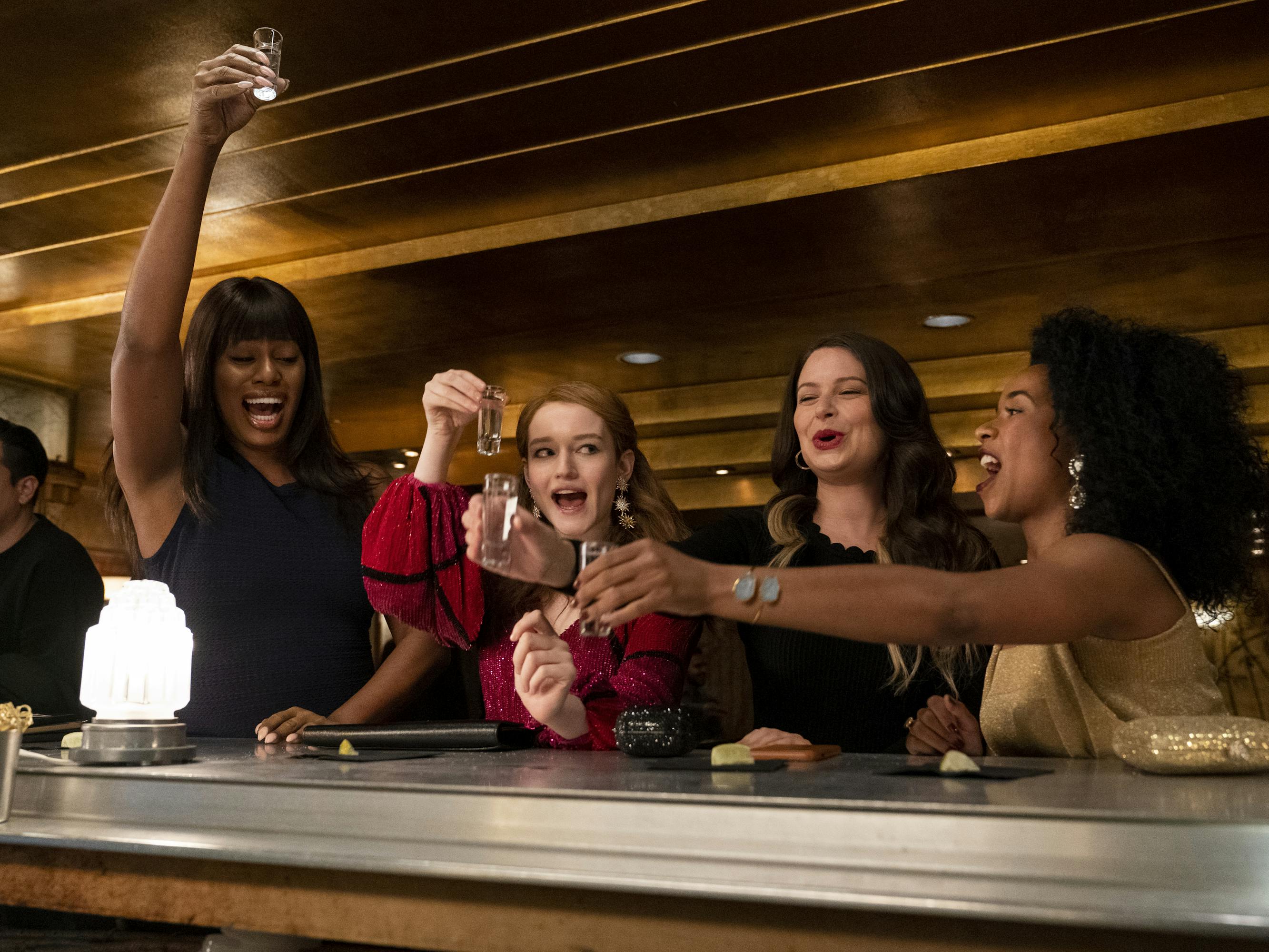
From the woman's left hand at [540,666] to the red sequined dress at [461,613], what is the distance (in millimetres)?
136

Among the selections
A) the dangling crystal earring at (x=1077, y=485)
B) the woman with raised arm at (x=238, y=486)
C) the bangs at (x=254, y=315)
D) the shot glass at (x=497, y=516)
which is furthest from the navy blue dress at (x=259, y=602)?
the dangling crystal earring at (x=1077, y=485)

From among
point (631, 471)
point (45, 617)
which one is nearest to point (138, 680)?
point (631, 471)

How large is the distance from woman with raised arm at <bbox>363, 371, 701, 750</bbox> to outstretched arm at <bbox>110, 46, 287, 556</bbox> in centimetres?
44

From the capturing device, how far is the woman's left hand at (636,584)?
4.01 feet

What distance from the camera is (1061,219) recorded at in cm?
476

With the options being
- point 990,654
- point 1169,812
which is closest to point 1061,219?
point 990,654

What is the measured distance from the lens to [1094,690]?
160 cm

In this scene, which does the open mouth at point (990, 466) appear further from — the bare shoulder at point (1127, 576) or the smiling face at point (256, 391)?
the smiling face at point (256, 391)

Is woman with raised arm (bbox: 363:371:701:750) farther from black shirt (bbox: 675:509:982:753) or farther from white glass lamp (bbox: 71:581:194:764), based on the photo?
white glass lamp (bbox: 71:581:194:764)

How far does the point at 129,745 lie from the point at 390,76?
3.07 m

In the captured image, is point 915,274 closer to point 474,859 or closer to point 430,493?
point 430,493

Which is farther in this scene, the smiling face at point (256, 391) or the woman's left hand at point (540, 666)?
the smiling face at point (256, 391)

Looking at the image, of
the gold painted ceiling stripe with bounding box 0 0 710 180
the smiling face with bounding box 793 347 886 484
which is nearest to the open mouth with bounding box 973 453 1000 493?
the smiling face with bounding box 793 347 886 484

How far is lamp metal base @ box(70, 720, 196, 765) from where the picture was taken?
4.83 feet
